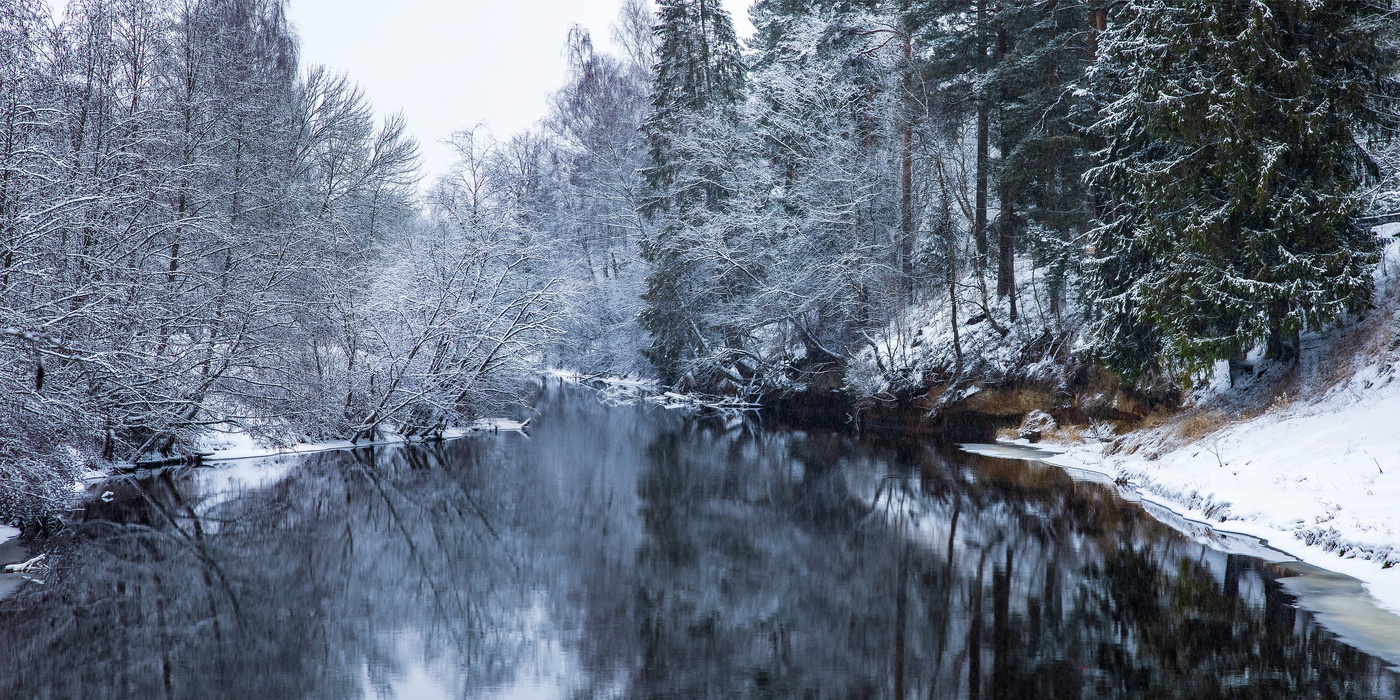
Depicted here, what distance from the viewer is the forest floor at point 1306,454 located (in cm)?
902

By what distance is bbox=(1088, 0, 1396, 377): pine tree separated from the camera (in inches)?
488

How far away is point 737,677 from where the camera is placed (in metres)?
6.36

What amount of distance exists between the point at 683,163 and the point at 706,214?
3.23m

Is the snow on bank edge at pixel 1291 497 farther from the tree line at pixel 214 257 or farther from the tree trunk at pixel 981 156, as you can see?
the tree line at pixel 214 257

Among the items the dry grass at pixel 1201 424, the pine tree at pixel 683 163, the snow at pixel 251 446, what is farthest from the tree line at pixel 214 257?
the dry grass at pixel 1201 424

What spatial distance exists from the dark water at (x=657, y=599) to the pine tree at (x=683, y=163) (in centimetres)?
1692

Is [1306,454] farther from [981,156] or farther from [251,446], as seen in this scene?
[251,446]

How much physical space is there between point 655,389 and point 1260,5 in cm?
2763

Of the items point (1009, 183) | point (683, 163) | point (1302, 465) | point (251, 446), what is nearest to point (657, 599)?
point (1302, 465)

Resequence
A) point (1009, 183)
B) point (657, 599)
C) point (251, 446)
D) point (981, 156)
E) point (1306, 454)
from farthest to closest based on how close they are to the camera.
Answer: point (981, 156)
point (1009, 183)
point (251, 446)
point (1306, 454)
point (657, 599)

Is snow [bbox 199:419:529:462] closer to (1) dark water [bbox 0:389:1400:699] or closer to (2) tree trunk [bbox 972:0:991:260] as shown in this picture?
(1) dark water [bbox 0:389:1400:699]

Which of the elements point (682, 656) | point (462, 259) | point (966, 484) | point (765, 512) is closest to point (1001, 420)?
point (966, 484)

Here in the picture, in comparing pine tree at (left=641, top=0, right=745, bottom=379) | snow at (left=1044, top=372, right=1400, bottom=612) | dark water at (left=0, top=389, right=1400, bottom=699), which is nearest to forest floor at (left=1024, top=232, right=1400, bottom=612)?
snow at (left=1044, top=372, right=1400, bottom=612)

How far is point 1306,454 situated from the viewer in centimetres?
1077
